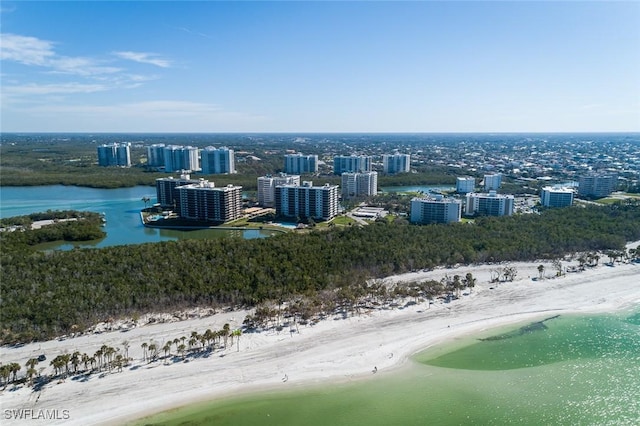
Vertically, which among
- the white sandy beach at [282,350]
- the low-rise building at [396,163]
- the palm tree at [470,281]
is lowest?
the white sandy beach at [282,350]

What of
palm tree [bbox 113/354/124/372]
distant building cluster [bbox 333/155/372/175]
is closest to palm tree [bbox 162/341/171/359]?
palm tree [bbox 113/354/124/372]

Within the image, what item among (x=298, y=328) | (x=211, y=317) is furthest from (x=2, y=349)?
(x=298, y=328)

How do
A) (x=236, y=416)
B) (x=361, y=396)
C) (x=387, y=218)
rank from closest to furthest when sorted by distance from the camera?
1. (x=236, y=416)
2. (x=361, y=396)
3. (x=387, y=218)

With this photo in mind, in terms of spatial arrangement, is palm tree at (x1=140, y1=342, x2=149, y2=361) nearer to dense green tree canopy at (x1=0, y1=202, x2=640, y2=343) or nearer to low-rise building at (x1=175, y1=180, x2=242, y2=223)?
dense green tree canopy at (x1=0, y1=202, x2=640, y2=343)

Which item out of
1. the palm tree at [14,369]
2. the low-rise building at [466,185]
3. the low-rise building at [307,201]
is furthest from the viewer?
the low-rise building at [466,185]

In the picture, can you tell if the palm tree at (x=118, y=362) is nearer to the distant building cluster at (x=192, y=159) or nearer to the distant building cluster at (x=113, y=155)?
the distant building cluster at (x=192, y=159)

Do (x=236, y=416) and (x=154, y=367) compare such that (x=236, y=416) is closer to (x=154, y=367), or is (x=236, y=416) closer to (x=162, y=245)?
(x=154, y=367)

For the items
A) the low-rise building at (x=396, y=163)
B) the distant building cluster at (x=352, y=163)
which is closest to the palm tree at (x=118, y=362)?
the distant building cluster at (x=352, y=163)

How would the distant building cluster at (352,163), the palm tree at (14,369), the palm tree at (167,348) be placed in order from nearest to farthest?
the palm tree at (14,369) < the palm tree at (167,348) < the distant building cluster at (352,163)
